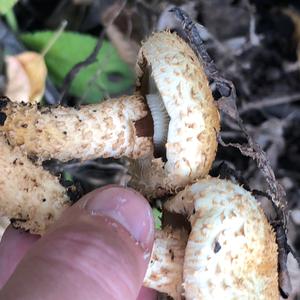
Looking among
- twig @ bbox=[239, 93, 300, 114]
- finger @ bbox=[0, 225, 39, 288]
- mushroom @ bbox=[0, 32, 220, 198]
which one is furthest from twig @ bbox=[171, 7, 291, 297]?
twig @ bbox=[239, 93, 300, 114]

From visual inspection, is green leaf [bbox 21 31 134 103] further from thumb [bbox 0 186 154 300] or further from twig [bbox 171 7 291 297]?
thumb [bbox 0 186 154 300]

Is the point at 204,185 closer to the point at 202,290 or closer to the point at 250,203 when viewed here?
the point at 250,203

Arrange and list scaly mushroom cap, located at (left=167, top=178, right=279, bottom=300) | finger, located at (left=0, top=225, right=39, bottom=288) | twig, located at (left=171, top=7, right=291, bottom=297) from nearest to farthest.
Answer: scaly mushroom cap, located at (left=167, top=178, right=279, bottom=300) → twig, located at (left=171, top=7, right=291, bottom=297) → finger, located at (left=0, top=225, right=39, bottom=288)

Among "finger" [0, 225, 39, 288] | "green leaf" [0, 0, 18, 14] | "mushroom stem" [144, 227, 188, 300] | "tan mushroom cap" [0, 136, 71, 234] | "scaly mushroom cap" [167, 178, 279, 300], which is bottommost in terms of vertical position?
"finger" [0, 225, 39, 288]

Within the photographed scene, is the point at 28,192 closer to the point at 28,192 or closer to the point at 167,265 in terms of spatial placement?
the point at 28,192

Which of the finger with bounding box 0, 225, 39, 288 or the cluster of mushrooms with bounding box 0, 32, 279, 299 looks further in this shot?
the finger with bounding box 0, 225, 39, 288

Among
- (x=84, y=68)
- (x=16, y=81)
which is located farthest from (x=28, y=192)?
(x=84, y=68)

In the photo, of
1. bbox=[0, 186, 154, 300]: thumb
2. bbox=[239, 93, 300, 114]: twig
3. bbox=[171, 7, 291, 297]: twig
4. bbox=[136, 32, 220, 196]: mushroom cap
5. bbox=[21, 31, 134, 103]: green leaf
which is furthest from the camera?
bbox=[239, 93, 300, 114]: twig

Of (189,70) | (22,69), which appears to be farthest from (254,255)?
(22,69)
